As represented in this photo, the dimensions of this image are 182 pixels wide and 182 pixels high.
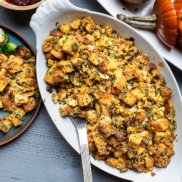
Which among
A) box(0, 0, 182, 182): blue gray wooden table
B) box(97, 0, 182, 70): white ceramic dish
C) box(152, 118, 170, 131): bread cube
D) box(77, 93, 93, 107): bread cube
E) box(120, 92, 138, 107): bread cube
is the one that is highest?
box(97, 0, 182, 70): white ceramic dish

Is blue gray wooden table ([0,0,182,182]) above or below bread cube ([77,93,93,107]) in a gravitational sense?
below

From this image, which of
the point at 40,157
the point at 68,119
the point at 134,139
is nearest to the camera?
the point at 134,139

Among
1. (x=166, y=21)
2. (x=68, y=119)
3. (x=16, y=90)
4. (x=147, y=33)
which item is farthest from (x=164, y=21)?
(x=16, y=90)

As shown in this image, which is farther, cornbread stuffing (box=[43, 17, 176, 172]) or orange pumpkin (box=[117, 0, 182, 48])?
orange pumpkin (box=[117, 0, 182, 48])

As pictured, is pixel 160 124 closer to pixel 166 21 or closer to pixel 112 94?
pixel 112 94

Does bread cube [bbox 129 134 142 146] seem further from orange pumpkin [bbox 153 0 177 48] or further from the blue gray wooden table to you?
orange pumpkin [bbox 153 0 177 48]

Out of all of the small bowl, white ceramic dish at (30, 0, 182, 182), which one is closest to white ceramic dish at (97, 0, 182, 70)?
white ceramic dish at (30, 0, 182, 182)

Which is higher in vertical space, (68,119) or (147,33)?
(147,33)

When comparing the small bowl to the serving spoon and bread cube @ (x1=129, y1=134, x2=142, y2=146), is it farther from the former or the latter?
bread cube @ (x1=129, y1=134, x2=142, y2=146)
